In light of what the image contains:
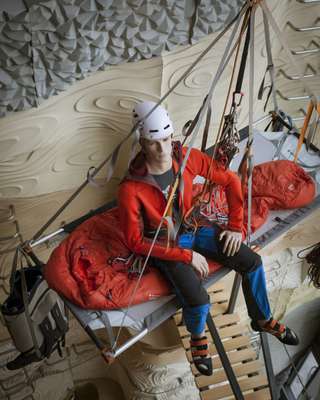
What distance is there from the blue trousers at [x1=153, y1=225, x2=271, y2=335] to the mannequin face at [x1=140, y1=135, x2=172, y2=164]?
340 millimetres

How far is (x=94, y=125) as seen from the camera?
2369mm

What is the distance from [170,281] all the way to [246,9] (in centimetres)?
98

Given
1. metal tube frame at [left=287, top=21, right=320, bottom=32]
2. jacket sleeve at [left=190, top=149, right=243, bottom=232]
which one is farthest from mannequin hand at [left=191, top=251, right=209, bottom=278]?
metal tube frame at [left=287, top=21, right=320, bottom=32]

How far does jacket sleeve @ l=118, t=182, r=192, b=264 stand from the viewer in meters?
1.71

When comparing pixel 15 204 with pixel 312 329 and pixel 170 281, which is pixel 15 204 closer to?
pixel 170 281

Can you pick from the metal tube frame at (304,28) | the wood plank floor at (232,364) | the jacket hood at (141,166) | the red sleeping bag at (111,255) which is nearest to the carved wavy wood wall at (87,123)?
the metal tube frame at (304,28)

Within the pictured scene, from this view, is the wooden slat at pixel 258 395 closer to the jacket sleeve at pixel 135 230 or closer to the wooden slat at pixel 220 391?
the wooden slat at pixel 220 391

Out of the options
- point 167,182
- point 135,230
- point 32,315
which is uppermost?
point 167,182

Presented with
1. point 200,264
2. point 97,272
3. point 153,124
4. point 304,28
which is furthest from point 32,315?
point 304,28

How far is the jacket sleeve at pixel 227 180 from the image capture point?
1.78 meters

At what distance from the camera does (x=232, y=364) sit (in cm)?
248

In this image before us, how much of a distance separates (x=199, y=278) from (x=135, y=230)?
1.00ft

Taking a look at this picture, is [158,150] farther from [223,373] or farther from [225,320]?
[225,320]

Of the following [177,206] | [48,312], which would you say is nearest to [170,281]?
[177,206]
